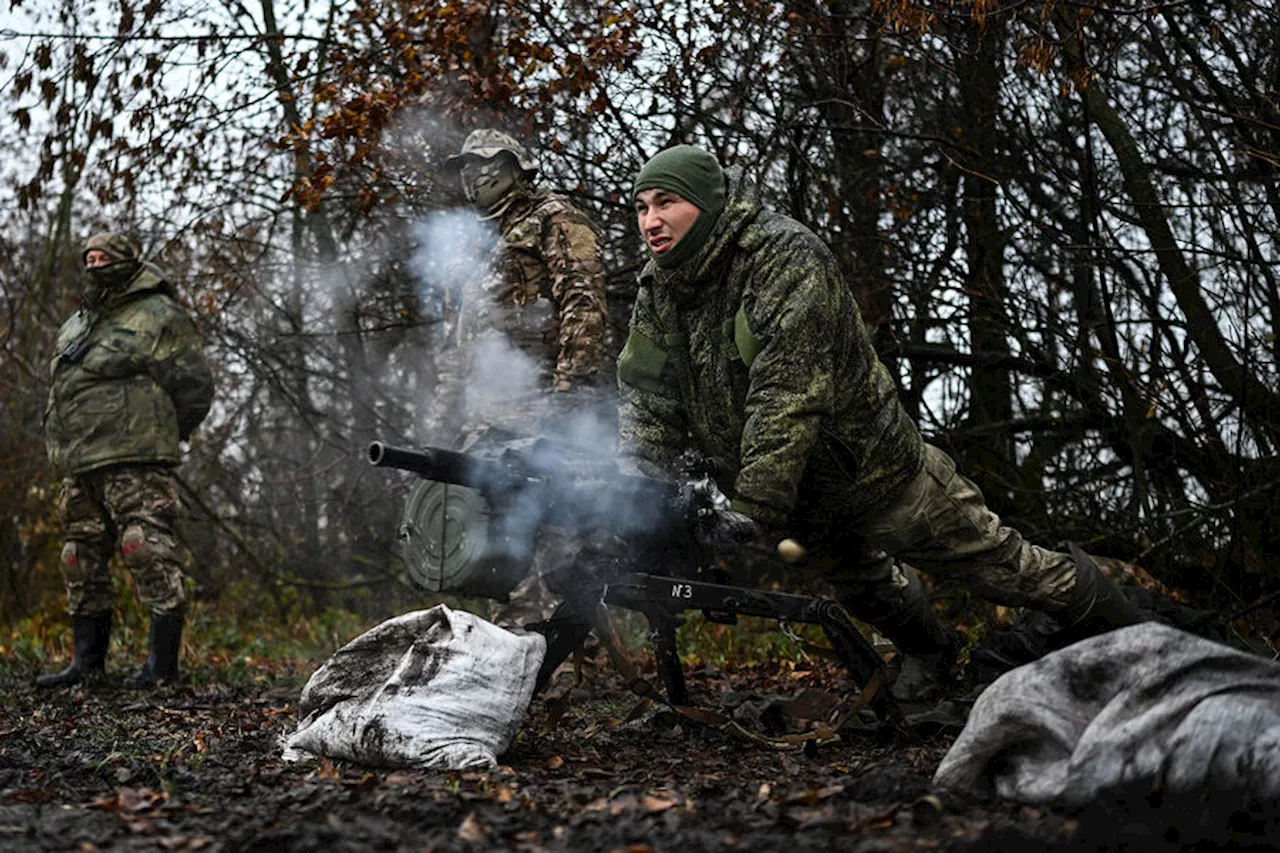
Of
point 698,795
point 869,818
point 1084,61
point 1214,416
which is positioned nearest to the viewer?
point 869,818

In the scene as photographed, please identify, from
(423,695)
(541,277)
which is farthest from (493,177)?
(423,695)

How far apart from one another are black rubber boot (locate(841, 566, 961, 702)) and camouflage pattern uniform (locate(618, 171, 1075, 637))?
20 mm

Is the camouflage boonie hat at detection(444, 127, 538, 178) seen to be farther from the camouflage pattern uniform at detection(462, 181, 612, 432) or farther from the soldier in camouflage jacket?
the soldier in camouflage jacket

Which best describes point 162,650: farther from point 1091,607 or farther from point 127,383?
point 1091,607

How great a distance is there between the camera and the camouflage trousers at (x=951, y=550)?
513cm

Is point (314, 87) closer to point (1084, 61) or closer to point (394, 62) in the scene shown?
point (394, 62)

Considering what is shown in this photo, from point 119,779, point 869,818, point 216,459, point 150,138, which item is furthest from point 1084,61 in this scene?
point 216,459

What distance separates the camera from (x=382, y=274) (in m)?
10.2

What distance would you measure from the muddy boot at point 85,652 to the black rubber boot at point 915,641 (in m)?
4.57

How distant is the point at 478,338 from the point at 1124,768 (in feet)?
15.0

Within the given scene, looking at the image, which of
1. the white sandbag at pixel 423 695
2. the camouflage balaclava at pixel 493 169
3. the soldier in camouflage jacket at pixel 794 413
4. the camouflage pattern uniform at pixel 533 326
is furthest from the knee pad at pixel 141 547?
the soldier in camouflage jacket at pixel 794 413

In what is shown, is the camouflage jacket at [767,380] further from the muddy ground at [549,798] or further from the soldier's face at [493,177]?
the soldier's face at [493,177]

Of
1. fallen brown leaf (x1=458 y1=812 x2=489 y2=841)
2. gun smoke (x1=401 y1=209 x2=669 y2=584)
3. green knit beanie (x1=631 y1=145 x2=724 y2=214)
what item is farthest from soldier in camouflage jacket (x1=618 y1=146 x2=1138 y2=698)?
fallen brown leaf (x1=458 y1=812 x2=489 y2=841)

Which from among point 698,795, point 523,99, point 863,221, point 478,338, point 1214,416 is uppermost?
point 523,99
